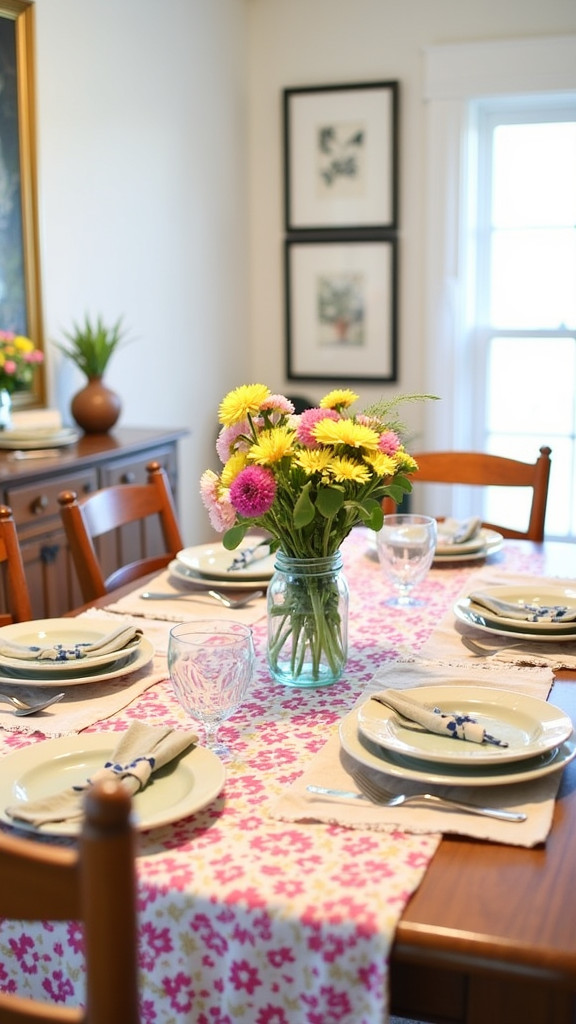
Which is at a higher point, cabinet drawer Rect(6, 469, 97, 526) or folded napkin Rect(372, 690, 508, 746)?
cabinet drawer Rect(6, 469, 97, 526)

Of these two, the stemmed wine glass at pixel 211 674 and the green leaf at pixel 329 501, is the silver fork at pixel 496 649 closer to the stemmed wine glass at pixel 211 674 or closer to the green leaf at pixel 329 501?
the green leaf at pixel 329 501

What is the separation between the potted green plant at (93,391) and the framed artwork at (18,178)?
141 millimetres

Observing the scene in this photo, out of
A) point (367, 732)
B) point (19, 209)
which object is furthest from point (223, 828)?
point (19, 209)

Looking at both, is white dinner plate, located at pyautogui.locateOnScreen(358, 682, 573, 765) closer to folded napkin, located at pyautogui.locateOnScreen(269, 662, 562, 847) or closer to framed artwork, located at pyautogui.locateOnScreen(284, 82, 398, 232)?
folded napkin, located at pyautogui.locateOnScreen(269, 662, 562, 847)

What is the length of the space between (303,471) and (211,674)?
32cm

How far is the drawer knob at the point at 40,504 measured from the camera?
2.72 meters

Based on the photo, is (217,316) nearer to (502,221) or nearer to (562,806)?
(502,221)

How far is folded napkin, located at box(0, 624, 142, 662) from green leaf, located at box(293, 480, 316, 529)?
1.09 feet

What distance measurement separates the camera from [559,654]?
1609mm

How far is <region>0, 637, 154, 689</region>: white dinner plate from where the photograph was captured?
4.76 feet

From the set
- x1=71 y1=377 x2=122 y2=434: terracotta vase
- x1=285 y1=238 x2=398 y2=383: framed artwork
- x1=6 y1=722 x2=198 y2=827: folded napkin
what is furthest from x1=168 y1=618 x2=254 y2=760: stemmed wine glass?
x1=285 y1=238 x2=398 y2=383: framed artwork

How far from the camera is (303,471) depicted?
142 centimetres

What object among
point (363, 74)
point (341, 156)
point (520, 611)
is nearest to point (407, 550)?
point (520, 611)

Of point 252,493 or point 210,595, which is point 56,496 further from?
point 252,493
